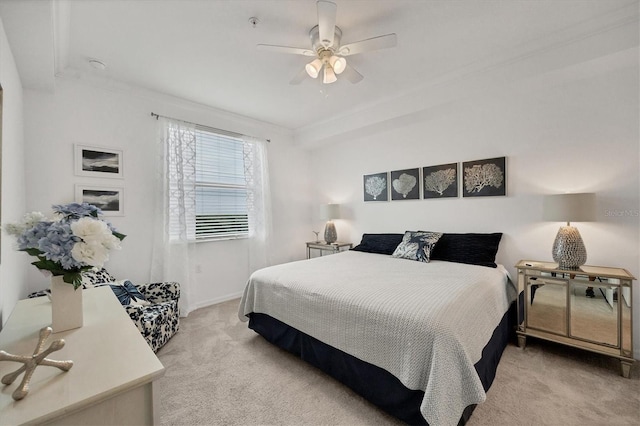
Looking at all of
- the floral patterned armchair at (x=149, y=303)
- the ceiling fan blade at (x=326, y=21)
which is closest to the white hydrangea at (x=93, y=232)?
the floral patterned armchair at (x=149, y=303)

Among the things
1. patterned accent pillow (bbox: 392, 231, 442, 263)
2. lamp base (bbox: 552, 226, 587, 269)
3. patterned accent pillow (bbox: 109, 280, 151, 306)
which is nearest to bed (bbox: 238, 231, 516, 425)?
patterned accent pillow (bbox: 392, 231, 442, 263)

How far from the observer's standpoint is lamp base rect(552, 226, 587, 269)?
2227 mm

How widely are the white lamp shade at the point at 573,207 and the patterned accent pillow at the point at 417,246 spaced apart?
1.07 meters

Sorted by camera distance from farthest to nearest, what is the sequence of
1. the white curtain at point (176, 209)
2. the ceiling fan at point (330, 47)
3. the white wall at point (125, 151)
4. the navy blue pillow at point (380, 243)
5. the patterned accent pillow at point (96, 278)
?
1. the navy blue pillow at point (380, 243)
2. the white curtain at point (176, 209)
3. the white wall at point (125, 151)
4. the patterned accent pillow at point (96, 278)
5. the ceiling fan at point (330, 47)

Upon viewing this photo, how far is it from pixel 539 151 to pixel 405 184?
1.47m

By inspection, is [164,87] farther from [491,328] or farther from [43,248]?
[491,328]

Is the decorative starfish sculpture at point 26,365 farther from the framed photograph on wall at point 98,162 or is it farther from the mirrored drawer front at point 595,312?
the mirrored drawer front at point 595,312

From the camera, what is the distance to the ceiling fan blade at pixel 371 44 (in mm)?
1871

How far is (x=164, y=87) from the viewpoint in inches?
118

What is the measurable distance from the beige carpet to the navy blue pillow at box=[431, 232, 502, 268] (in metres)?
0.83

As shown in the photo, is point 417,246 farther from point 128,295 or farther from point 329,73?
point 128,295

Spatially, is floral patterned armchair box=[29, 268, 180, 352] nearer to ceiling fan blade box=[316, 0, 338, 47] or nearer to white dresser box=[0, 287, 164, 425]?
white dresser box=[0, 287, 164, 425]

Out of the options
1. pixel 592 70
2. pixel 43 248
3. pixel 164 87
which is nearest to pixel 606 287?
pixel 592 70

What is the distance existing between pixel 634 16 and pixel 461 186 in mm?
1793
